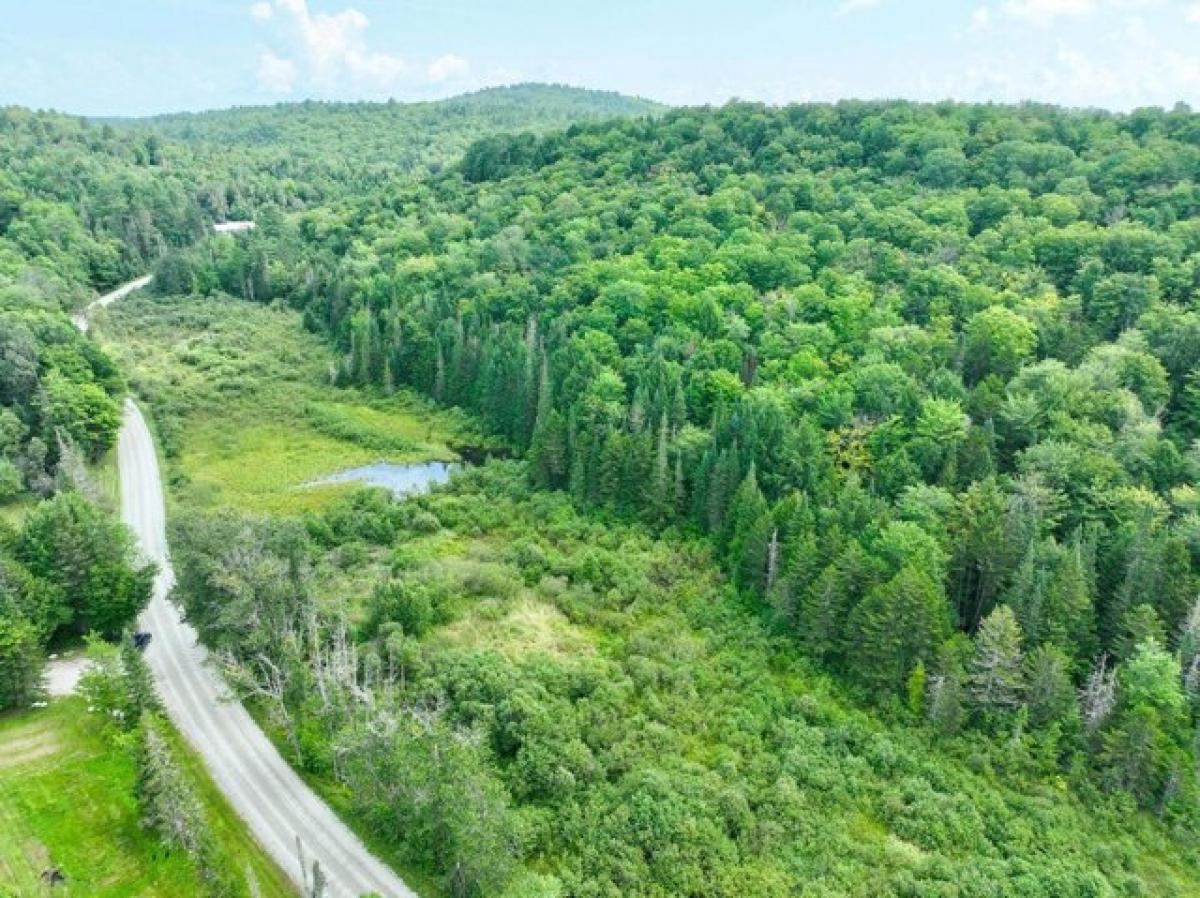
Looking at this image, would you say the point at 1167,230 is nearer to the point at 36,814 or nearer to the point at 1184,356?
the point at 1184,356

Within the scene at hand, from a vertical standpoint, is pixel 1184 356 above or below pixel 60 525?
above

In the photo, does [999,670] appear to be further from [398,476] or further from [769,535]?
[398,476]

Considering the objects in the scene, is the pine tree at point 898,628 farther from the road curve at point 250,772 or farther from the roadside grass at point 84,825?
the roadside grass at point 84,825

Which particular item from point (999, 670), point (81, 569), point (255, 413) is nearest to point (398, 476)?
point (255, 413)

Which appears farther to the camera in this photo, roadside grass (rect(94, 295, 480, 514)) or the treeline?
roadside grass (rect(94, 295, 480, 514))

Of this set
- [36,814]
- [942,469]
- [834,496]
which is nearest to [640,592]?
[834,496]

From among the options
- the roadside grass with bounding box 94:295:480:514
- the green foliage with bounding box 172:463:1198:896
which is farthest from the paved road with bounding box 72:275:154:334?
the green foliage with bounding box 172:463:1198:896

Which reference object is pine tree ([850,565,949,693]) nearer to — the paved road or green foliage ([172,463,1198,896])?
green foliage ([172,463,1198,896])
